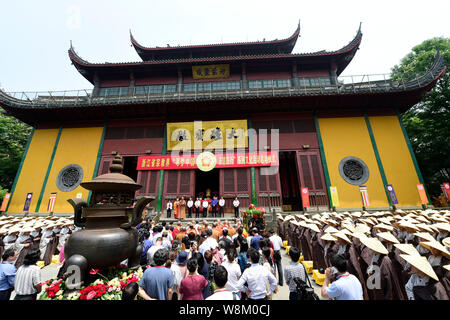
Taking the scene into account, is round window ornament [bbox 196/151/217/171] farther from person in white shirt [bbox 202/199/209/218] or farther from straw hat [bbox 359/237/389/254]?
straw hat [bbox 359/237/389/254]

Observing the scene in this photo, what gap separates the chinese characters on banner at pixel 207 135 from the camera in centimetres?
1299

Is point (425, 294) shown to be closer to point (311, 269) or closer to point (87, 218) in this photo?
point (311, 269)

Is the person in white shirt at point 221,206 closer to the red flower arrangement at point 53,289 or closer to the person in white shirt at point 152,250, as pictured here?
the person in white shirt at point 152,250

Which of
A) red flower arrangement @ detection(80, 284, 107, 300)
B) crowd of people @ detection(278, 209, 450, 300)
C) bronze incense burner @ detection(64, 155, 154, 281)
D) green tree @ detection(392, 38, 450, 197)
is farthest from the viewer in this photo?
green tree @ detection(392, 38, 450, 197)

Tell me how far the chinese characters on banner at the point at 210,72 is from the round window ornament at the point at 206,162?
750cm

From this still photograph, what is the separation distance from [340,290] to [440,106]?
66.4 ft

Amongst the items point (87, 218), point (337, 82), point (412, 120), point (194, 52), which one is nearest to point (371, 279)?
point (87, 218)

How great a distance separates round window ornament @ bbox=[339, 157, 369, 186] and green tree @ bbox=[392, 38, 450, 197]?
669cm

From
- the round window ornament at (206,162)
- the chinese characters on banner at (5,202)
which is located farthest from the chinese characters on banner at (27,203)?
the round window ornament at (206,162)

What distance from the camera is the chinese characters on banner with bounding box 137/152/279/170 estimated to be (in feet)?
40.8

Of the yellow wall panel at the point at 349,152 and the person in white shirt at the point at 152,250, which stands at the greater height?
the yellow wall panel at the point at 349,152

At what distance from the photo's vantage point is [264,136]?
13086 mm

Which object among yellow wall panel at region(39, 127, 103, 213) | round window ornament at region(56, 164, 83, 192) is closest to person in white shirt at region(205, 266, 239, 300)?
yellow wall panel at region(39, 127, 103, 213)

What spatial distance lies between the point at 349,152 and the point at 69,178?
19306 mm
